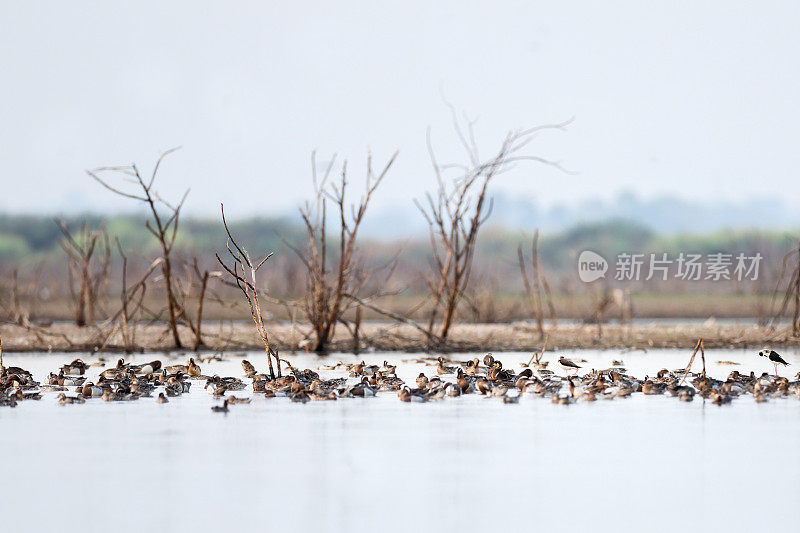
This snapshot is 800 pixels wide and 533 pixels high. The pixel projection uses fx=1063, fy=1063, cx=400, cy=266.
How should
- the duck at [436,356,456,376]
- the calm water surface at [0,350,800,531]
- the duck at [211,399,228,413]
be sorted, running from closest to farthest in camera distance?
the calm water surface at [0,350,800,531]
the duck at [211,399,228,413]
the duck at [436,356,456,376]

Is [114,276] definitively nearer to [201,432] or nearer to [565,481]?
[201,432]

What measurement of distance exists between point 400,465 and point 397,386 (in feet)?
11.0

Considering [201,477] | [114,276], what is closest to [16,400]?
[201,477]

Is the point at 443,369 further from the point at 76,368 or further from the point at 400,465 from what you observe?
the point at 400,465

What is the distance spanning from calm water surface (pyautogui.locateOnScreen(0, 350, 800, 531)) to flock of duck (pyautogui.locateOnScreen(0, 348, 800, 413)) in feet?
0.58

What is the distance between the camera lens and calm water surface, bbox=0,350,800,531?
195 inches

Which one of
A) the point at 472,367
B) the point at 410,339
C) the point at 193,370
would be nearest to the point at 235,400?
the point at 193,370

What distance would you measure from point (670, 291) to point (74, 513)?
829 inches

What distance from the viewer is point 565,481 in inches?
223

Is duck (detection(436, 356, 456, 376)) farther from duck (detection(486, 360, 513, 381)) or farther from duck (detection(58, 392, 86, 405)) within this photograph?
duck (detection(58, 392, 86, 405))

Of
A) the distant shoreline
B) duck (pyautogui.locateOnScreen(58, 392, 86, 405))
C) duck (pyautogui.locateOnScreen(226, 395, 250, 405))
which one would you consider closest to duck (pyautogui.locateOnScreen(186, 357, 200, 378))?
duck (pyautogui.locateOnScreen(58, 392, 86, 405))

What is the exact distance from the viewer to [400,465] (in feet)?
20.1

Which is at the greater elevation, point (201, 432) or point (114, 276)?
point (114, 276)

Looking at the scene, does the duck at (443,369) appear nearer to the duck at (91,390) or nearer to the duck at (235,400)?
the duck at (235,400)
